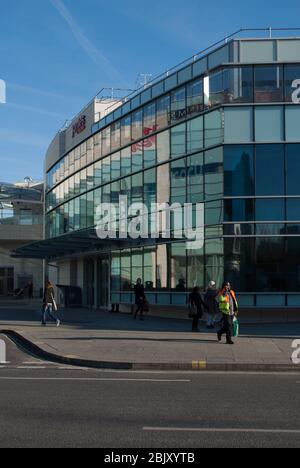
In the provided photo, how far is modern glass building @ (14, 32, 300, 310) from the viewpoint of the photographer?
24578 millimetres

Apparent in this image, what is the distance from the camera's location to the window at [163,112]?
28625mm

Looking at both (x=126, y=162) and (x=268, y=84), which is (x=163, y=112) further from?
(x=268, y=84)

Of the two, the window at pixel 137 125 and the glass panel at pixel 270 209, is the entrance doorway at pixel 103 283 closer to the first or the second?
the window at pixel 137 125

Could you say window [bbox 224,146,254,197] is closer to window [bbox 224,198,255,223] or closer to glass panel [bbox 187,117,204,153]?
window [bbox 224,198,255,223]

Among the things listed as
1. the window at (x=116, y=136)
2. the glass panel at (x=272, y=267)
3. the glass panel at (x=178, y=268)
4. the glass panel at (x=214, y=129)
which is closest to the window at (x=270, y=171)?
the glass panel at (x=214, y=129)

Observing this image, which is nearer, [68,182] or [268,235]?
[268,235]

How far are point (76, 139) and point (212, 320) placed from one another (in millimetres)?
19833

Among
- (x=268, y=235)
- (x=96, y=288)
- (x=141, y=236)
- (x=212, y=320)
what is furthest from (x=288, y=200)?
(x=96, y=288)

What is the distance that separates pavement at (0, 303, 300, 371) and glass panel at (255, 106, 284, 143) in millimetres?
7169

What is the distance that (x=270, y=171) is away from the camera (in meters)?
24.8

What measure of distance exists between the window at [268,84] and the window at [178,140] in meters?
3.80

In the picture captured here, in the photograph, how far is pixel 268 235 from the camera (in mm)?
24562

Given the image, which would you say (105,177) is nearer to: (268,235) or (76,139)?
(76,139)

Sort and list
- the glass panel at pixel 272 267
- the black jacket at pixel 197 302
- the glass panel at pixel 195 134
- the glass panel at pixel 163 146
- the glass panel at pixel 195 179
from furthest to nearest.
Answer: the glass panel at pixel 163 146 < the glass panel at pixel 195 134 < the glass panel at pixel 195 179 < the glass panel at pixel 272 267 < the black jacket at pixel 197 302
